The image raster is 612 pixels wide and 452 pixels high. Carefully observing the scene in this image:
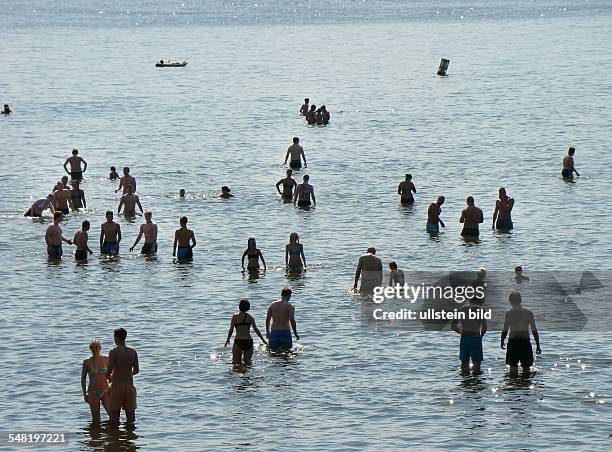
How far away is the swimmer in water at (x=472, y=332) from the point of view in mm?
28375

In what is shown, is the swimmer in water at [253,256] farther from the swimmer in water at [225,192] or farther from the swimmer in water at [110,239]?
the swimmer in water at [225,192]

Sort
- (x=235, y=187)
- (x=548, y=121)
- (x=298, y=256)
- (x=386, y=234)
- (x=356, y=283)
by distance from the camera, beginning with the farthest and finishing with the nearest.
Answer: (x=548, y=121) < (x=235, y=187) < (x=386, y=234) < (x=298, y=256) < (x=356, y=283)

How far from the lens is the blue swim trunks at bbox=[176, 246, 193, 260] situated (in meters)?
41.9

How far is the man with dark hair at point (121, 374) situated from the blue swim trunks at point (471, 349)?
8.04 metres

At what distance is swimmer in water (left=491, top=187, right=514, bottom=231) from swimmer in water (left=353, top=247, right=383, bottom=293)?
30.7ft

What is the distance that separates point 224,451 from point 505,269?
1750 centimetres

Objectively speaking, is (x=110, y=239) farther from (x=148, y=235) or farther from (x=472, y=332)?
(x=472, y=332)

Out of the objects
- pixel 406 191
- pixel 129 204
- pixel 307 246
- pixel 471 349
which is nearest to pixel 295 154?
pixel 406 191

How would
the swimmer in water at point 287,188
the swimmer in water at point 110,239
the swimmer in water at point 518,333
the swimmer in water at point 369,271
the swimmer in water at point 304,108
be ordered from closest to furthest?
the swimmer in water at point 518,333 → the swimmer in water at point 369,271 → the swimmer in water at point 110,239 → the swimmer in water at point 287,188 → the swimmer in water at point 304,108

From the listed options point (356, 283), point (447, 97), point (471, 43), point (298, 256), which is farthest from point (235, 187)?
point (471, 43)

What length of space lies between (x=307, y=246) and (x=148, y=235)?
19.2 ft

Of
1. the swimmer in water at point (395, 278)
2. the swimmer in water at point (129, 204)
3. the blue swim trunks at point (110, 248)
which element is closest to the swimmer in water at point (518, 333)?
the swimmer in water at point (395, 278)

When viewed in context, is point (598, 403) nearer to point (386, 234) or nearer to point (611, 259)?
point (611, 259)

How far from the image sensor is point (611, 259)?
42.2 metres
